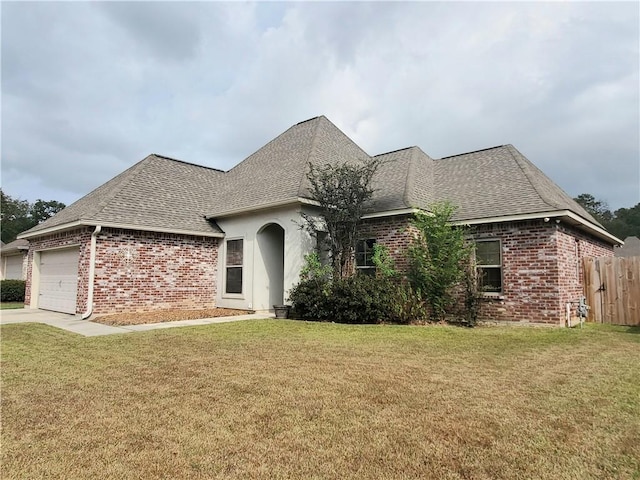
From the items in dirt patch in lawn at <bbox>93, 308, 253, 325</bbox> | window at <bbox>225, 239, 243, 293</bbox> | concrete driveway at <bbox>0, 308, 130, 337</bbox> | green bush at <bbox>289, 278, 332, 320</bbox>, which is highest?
window at <bbox>225, 239, 243, 293</bbox>

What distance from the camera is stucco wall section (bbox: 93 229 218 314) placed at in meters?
12.5

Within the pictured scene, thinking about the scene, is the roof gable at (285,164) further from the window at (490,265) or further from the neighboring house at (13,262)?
the neighboring house at (13,262)

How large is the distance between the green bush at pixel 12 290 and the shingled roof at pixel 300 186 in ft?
32.6

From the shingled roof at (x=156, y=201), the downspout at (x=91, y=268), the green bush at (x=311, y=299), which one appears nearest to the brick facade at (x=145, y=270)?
the downspout at (x=91, y=268)

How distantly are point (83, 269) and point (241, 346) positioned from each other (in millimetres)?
7964

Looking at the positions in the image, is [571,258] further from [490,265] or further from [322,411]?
[322,411]

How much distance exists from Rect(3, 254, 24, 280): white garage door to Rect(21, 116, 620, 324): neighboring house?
14.3 meters

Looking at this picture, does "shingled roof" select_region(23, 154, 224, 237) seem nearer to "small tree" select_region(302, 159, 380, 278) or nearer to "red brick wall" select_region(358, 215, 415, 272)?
"small tree" select_region(302, 159, 380, 278)

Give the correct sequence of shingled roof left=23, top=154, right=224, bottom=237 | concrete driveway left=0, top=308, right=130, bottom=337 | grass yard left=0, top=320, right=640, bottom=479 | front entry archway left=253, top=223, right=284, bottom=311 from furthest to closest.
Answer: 1. front entry archway left=253, top=223, right=284, bottom=311
2. shingled roof left=23, top=154, right=224, bottom=237
3. concrete driveway left=0, top=308, right=130, bottom=337
4. grass yard left=0, top=320, right=640, bottom=479

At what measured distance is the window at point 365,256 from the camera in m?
13.4

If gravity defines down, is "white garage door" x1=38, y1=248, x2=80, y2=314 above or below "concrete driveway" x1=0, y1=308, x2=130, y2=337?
above

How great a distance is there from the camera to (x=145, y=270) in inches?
524

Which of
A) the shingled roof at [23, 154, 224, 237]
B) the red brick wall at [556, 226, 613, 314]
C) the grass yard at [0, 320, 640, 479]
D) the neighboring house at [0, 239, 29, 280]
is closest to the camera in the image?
the grass yard at [0, 320, 640, 479]

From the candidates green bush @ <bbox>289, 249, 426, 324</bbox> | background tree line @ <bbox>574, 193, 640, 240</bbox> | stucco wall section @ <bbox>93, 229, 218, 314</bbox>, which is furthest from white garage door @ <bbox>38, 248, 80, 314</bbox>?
background tree line @ <bbox>574, 193, 640, 240</bbox>
